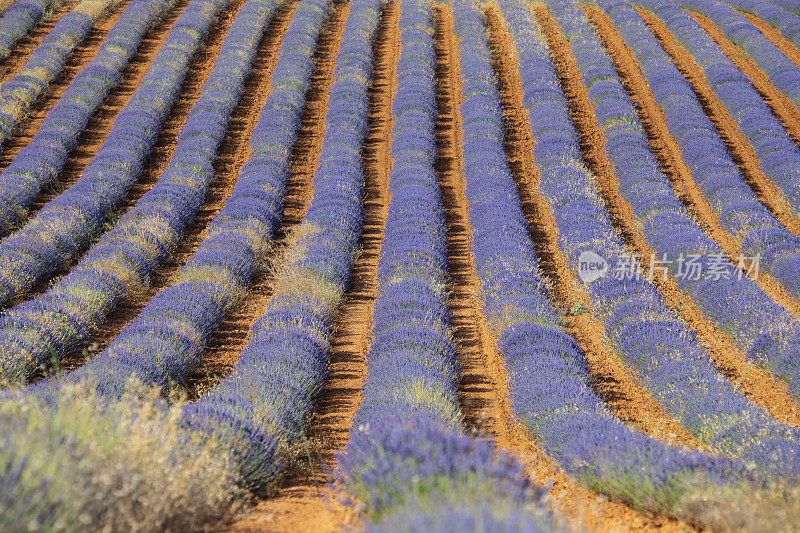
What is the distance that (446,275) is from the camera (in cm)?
1055

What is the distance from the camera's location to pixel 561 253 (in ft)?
37.6

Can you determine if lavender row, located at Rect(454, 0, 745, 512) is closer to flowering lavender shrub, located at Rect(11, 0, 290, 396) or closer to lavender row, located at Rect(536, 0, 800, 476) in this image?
lavender row, located at Rect(536, 0, 800, 476)

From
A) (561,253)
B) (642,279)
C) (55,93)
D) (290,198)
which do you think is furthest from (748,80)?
(55,93)

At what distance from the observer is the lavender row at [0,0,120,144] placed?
16.1 meters

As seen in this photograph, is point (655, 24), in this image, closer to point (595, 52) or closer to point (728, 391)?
point (595, 52)

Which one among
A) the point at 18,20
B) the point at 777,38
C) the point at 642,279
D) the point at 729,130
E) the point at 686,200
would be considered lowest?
the point at 686,200

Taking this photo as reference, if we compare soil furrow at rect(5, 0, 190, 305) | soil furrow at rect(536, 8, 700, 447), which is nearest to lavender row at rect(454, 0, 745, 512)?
soil furrow at rect(536, 8, 700, 447)

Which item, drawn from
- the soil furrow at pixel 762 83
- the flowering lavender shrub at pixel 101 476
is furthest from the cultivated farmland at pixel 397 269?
the soil furrow at pixel 762 83

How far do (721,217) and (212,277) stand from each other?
8.65 m

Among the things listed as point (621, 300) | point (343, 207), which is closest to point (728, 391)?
point (621, 300)

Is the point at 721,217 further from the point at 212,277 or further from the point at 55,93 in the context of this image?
the point at 55,93

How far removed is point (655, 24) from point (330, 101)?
39.5ft

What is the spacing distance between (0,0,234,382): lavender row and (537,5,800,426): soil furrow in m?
7.38

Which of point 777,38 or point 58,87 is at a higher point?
point 777,38
